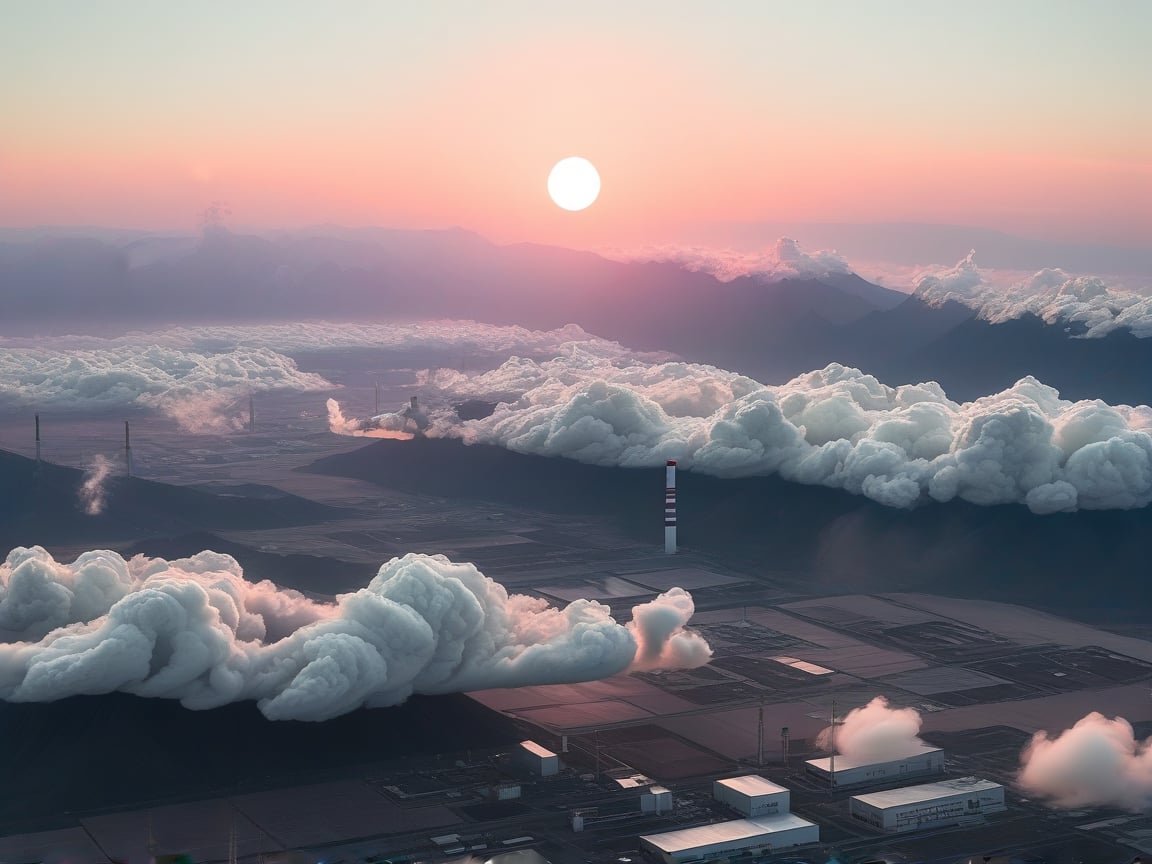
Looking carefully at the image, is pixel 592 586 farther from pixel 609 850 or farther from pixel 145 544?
pixel 609 850

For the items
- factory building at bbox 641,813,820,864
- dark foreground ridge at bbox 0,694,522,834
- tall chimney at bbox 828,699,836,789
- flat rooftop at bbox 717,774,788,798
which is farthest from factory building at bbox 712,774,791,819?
dark foreground ridge at bbox 0,694,522,834

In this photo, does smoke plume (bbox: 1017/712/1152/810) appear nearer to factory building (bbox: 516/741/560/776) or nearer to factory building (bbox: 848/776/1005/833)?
factory building (bbox: 848/776/1005/833)

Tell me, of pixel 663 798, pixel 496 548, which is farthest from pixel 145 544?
pixel 663 798

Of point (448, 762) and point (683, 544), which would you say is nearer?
point (448, 762)

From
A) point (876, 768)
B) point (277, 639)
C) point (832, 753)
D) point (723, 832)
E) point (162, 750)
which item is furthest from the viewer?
point (277, 639)

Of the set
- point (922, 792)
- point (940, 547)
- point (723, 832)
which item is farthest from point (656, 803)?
point (940, 547)

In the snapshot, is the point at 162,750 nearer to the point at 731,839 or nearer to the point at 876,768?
the point at 731,839
